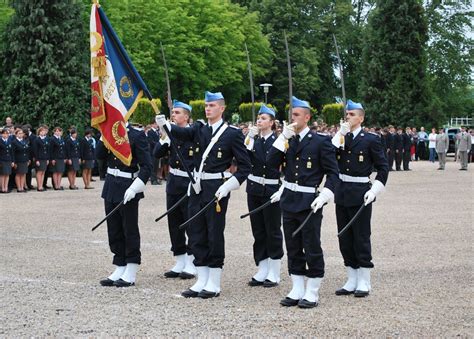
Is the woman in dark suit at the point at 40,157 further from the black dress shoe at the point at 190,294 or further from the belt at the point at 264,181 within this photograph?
the black dress shoe at the point at 190,294

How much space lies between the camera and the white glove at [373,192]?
30.6 feet

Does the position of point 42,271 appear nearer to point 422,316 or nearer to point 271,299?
point 271,299

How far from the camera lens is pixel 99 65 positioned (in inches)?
396

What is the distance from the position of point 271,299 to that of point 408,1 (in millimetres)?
48527

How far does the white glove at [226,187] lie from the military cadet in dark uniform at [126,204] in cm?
110

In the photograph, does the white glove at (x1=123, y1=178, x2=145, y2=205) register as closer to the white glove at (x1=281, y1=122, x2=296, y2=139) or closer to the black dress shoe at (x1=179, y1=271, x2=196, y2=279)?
the black dress shoe at (x1=179, y1=271, x2=196, y2=279)

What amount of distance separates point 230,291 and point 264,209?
1.20 metres

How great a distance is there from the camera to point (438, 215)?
1798 cm

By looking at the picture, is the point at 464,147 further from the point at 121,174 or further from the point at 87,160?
the point at 121,174

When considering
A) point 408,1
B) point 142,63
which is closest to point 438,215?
point 142,63

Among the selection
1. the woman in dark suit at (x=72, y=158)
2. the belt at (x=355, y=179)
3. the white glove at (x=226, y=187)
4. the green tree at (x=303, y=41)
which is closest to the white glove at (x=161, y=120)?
the white glove at (x=226, y=187)

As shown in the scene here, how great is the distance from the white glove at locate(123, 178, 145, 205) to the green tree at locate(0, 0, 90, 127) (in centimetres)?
2685

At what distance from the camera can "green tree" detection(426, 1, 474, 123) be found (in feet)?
209

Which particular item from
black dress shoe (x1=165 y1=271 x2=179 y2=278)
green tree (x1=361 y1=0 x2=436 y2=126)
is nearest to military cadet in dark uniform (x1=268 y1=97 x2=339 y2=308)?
black dress shoe (x1=165 y1=271 x2=179 y2=278)
